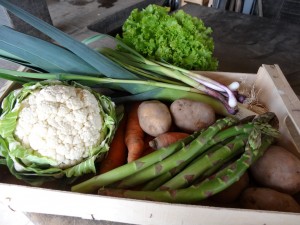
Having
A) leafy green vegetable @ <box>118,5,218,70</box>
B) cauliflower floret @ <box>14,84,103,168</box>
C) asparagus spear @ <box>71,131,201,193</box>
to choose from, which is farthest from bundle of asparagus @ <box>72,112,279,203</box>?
leafy green vegetable @ <box>118,5,218,70</box>

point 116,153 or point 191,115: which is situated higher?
point 191,115

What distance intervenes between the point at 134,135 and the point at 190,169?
25cm

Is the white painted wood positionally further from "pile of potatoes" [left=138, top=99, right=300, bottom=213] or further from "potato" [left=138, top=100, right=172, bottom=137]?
"potato" [left=138, top=100, right=172, bottom=137]

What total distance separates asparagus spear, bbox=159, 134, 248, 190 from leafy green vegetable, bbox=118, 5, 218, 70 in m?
0.46

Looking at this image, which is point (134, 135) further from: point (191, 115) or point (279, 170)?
point (279, 170)

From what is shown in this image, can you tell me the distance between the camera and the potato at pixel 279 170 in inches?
25.6

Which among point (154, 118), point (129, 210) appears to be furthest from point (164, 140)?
point (129, 210)

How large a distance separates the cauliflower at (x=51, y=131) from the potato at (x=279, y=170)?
1.51 ft

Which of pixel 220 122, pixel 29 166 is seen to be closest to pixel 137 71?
pixel 220 122

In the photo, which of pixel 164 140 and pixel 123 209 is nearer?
pixel 123 209

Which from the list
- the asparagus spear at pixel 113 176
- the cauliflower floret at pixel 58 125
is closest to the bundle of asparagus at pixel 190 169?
the asparagus spear at pixel 113 176

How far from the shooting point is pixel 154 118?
0.79 meters

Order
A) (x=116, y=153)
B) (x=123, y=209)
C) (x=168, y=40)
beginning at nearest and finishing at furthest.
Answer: (x=123, y=209) → (x=116, y=153) → (x=168, y=40)

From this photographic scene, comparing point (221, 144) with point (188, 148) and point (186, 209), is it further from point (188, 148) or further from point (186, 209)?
point (186, 209)
